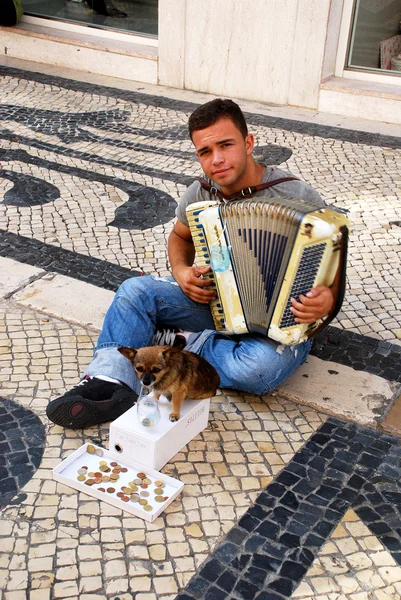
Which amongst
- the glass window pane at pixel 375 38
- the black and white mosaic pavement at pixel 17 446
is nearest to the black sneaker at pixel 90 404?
the black and white mosaic pavement at pixel 17 446

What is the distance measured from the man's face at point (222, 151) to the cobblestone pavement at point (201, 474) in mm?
1122

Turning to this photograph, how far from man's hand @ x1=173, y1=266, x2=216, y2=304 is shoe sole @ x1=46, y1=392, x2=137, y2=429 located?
555mm

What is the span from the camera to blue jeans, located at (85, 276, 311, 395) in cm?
347

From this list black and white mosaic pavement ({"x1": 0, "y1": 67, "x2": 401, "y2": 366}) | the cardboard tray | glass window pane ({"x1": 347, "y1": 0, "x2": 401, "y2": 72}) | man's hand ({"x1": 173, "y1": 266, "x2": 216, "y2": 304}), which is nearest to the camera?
the cardboard tray

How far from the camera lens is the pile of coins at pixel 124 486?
295 centimetres

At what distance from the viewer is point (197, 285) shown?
344cm

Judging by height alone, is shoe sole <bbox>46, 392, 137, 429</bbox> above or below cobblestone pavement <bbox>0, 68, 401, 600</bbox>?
above

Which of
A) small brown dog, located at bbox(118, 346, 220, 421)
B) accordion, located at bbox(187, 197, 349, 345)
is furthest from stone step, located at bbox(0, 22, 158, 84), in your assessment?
small brown dog, located at bbox(118, 346, 220, 421)

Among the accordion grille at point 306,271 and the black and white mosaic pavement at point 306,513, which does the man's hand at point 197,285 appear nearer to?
the accordion grille at point 306,271

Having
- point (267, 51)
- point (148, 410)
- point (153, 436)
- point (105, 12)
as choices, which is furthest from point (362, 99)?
point (153, 436)

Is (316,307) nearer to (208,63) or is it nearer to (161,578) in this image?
(161,578)

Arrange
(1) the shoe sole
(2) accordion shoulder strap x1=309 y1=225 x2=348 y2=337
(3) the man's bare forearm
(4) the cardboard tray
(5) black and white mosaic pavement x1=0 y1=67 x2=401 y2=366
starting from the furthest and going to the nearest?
1. (5) black and white mosaic pavement x1=0 y1=67 x2=401 y2=366
2. (3) the man's bare forearm
3. (1) the shoe sole
4. (2) accordion shoulder strap x1=309 y1=225 x2=348 y2=337
5. (4) the cardboard tray

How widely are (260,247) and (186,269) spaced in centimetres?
50

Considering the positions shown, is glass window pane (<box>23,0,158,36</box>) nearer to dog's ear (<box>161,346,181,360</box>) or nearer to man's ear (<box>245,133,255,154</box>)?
man's ear (<box>245,133,255,154</box>)
